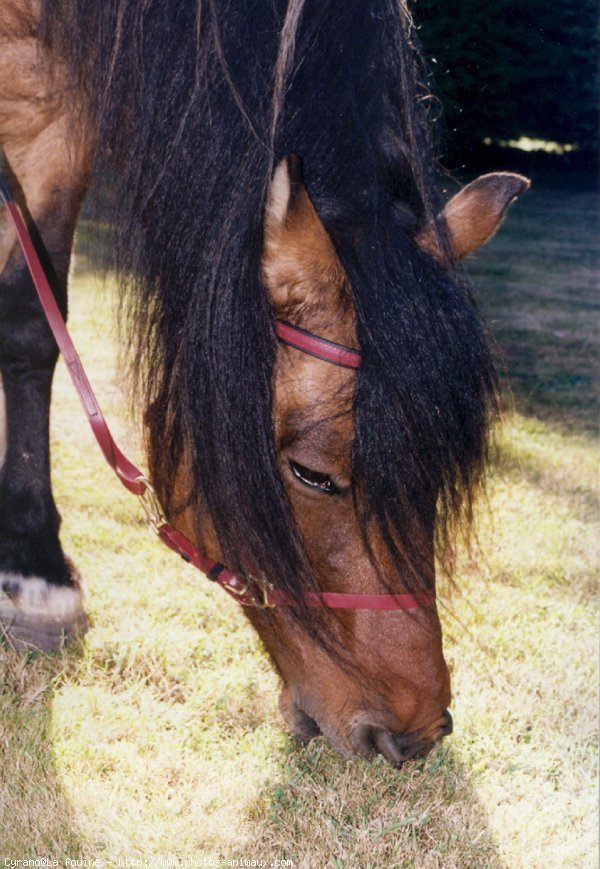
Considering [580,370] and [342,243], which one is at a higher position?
[342,243]

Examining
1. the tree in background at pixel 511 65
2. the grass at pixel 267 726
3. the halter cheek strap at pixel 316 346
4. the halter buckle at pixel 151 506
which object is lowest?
the grass at pixel 267 726

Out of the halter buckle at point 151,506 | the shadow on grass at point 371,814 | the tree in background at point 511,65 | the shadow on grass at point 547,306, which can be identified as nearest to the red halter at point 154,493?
the halter buckle at point 151,506

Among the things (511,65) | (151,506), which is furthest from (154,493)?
(511,65)

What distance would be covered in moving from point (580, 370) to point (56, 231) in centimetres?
275

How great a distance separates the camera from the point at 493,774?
163 centimetres

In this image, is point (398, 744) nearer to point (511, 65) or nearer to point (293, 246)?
point (293, 246)

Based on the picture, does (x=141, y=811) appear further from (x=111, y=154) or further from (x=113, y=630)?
(x=111, y=154)

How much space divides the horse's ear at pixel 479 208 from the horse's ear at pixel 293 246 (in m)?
0.36

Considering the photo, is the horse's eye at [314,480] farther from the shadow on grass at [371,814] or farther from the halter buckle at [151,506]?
the shadow on grass at [371,814]

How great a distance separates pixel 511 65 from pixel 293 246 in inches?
25.7

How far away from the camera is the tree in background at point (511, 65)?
1524 mm

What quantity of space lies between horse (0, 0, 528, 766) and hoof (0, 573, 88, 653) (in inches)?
20.3

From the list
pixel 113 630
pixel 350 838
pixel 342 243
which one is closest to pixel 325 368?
pixel 342 243

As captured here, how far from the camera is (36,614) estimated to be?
1895mm
